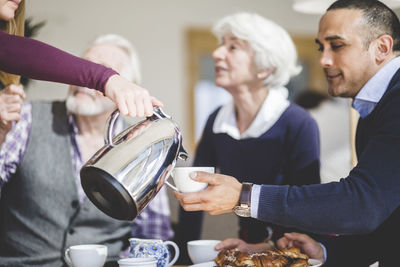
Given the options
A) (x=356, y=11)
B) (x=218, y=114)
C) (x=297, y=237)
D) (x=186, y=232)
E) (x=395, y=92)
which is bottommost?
(x=186, y=232)

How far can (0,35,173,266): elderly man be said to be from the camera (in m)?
1.57

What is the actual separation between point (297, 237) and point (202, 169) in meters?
0.41

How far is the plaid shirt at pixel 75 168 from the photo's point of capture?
1576mm

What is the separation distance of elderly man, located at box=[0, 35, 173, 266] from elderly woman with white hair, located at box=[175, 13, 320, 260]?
0.32 metres

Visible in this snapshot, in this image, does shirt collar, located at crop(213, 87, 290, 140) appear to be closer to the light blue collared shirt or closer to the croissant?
the light blue collared shirt

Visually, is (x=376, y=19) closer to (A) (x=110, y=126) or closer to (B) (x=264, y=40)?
(B) (x=264, y=40)

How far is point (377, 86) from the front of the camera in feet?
4.19

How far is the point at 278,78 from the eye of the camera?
1.91 metres

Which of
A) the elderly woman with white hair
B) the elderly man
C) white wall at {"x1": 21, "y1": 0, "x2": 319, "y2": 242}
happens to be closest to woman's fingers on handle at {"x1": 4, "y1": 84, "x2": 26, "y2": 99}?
the elderly man

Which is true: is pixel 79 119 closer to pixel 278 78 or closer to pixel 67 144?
pixel 67 144

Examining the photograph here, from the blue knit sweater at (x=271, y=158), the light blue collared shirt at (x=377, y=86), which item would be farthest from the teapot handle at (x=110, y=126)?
the blue knit sweater at (x=271, y=158)

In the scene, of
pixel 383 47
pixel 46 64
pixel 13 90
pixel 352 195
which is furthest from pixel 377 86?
pixel 13 90

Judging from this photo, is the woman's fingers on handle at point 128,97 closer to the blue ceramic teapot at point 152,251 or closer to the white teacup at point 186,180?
the white teacup at point 186,180

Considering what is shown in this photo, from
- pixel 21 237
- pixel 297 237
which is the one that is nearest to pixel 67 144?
pixel 21 237
